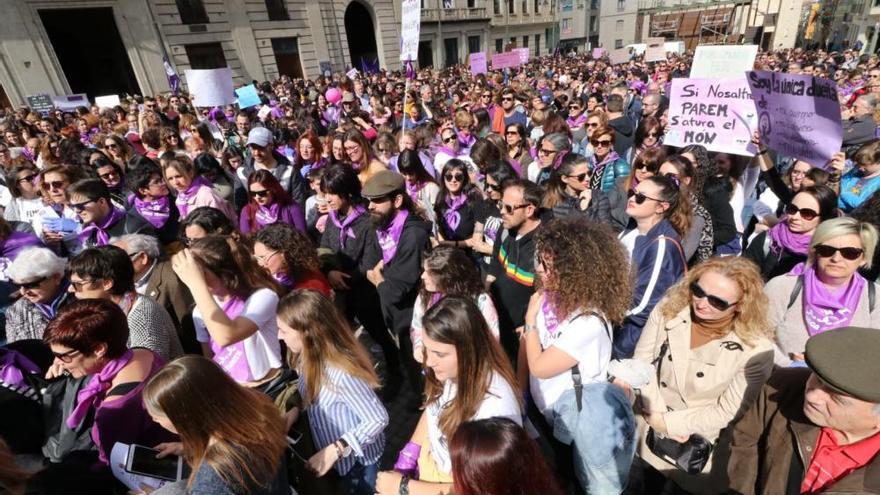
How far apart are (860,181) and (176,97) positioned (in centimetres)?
1562

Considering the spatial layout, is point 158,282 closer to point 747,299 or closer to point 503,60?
point 747,299

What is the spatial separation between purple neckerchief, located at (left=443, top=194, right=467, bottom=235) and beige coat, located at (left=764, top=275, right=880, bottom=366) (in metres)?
2.56

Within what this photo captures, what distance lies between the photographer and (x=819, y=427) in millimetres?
1589

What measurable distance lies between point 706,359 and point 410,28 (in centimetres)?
679

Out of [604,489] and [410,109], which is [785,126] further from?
[410,109]

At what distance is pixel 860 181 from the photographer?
13.1ft

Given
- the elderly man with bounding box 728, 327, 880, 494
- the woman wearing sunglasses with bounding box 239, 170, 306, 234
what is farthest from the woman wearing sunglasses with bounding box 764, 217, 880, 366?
the woman wearing sunglasses with bounding box 239, 170, 306, 234

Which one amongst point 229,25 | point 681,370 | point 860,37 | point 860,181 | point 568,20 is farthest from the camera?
point 568,20

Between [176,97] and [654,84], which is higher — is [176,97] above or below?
above

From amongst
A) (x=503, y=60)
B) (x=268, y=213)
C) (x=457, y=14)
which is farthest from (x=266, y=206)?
(x=457, y=14)

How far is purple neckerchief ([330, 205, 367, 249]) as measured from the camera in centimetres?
379

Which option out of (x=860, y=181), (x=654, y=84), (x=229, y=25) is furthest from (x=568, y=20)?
(x=860, y=181)

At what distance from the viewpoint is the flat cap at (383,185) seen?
3.39 metres

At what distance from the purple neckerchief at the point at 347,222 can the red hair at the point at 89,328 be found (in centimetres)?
186
